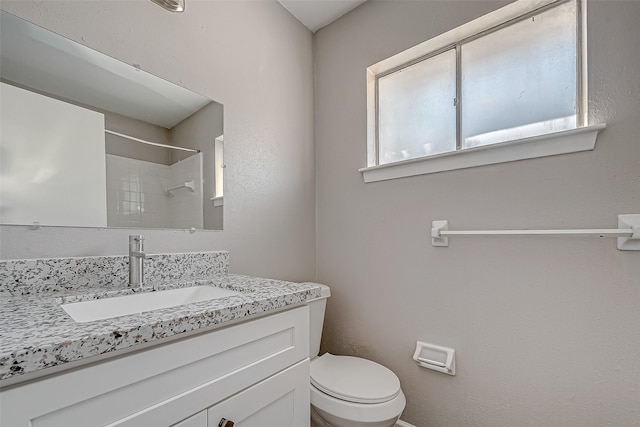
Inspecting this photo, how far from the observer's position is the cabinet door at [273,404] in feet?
2.26

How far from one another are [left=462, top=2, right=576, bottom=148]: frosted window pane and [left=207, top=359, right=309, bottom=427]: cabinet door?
1.25 metres

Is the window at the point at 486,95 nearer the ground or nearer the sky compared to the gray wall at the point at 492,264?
nearer the sky

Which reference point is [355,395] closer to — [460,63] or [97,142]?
[97,142]

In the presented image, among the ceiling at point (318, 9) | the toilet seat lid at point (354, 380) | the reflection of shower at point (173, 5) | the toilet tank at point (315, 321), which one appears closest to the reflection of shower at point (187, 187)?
the reflection of shower at point (173, 5)

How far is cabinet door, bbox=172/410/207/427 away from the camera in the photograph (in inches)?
23.7

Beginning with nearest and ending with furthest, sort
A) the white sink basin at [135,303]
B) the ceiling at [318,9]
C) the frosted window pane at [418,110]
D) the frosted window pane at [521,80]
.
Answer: the white sink basin at [135,303], the frosted window pane at [521,80], the frosted window pane at [418,110], the ceiling at [318,9]

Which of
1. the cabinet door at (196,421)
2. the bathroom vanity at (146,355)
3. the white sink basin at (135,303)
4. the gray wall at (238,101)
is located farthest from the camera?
the gray wall at (238,101)

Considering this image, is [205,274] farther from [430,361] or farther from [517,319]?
[517,319]

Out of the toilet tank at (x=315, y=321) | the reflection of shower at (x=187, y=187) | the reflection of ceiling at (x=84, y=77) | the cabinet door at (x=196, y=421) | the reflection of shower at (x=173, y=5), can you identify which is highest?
the reflection of shower at (x=173, y=5)

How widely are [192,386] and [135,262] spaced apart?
52cm

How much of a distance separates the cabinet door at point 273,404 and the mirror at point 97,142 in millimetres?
719

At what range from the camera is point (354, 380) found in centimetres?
121

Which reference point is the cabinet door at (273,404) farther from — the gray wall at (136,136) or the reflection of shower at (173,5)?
the reflection of shower at (173,5)

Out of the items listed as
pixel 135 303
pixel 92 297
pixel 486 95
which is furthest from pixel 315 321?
pixel 486 95
